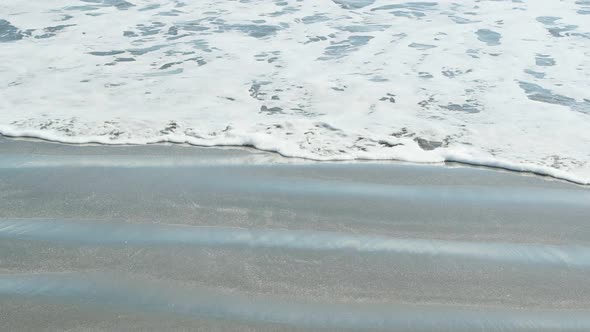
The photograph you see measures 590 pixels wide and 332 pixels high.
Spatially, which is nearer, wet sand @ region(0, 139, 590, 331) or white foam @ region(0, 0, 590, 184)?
wet sand @ region(0, 139, 590, 331)

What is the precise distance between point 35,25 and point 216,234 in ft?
14.9

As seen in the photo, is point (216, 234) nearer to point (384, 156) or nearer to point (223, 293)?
point (223, 293)

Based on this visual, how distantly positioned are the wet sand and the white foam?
31 centimetres

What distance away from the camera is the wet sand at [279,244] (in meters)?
2.47

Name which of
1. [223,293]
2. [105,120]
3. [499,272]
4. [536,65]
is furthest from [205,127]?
[536,65]

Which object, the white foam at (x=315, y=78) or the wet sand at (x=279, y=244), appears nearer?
the wet sand at (x=279, y=244)

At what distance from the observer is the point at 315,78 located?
17.1ft

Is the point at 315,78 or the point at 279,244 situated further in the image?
the point at 315,78

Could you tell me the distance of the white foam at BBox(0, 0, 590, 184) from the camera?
4168mm

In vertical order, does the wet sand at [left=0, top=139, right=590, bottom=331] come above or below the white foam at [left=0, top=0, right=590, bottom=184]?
above

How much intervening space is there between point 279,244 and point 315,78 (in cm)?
248

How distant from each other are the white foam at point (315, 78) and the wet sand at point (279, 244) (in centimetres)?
31

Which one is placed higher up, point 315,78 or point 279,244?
point 279,244

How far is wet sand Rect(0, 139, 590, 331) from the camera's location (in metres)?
2.47
